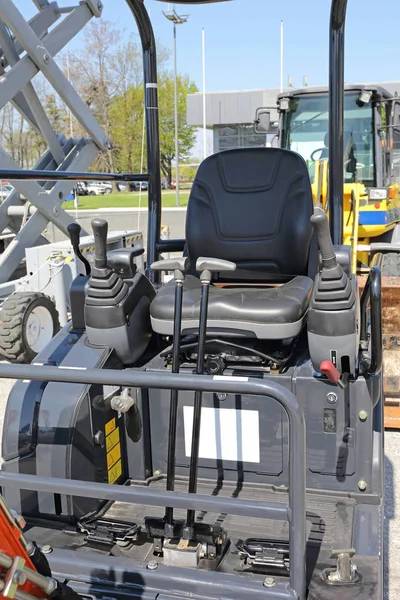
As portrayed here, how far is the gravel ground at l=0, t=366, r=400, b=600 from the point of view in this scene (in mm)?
2648

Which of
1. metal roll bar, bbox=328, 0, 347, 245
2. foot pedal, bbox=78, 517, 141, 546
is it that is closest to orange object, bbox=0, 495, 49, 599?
foot pedal, bbox=78, 517, 141, 546

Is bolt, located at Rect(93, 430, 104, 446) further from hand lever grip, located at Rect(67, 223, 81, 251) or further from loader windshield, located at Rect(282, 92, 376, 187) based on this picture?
loader windshield, located at Rect(282, 92, 376, 187)

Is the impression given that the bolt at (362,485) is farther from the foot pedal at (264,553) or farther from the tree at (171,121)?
the tree at (171,121)

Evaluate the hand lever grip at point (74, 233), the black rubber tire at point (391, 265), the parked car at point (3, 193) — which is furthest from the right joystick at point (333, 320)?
the parked car at point (3, 193)

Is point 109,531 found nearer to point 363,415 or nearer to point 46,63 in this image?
point 363,415

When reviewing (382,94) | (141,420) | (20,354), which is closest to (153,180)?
(141,420)

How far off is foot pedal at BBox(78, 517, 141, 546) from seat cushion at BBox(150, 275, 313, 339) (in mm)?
785

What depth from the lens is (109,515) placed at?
2.54 meters

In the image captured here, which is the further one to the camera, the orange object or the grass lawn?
the grass lawn

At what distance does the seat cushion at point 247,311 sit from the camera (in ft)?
8.23

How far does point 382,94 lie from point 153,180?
4.57m

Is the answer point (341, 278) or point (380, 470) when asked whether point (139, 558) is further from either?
point (341, 278)

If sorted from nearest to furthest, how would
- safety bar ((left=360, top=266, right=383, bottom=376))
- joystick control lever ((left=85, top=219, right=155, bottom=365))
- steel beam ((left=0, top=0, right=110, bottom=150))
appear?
safety bar ((left=360, top=266, right=383, bottom=376)), joystick control lever ((left=85, top=219, right=155, bottom=365)), steel beam ((left=0, top=0, right=110, bottom=150))

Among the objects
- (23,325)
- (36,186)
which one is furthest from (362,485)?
(36,186)
